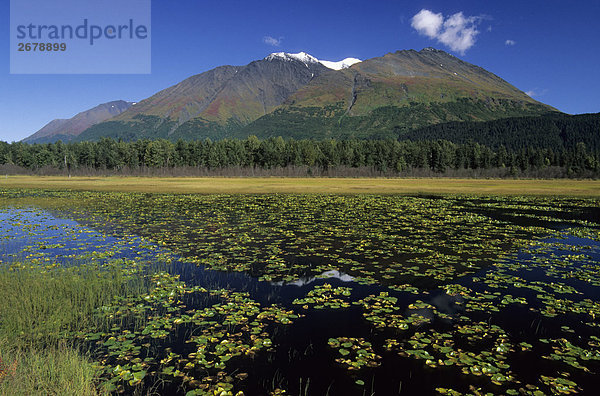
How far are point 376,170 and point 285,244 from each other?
457 feet

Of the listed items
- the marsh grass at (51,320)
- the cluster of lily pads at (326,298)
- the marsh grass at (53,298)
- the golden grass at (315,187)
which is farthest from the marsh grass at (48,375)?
the golden grass at (315,187)

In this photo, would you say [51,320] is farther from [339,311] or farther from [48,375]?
[339,311]

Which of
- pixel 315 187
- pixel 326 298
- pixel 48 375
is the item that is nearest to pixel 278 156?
pixel 315 187

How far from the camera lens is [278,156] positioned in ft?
468

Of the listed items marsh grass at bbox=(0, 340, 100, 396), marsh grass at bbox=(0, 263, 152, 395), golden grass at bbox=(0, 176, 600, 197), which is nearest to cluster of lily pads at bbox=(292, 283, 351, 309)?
marsh grass at bbox=(0, 263, 152, 395)

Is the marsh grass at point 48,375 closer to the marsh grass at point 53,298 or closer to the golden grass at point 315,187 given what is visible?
the marsh grass at point 53,298

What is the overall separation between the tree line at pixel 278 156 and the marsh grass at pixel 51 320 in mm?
132720

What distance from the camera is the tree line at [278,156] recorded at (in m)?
145

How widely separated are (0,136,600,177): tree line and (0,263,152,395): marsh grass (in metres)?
Result: 133

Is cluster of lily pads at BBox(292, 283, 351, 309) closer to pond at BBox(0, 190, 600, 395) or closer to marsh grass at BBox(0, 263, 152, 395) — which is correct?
pond at BBox(0, 190, 600, 395)

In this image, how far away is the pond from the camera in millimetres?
6715

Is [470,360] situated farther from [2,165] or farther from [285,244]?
[2,165]

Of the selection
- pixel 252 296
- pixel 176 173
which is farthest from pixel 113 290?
pixel 176 173

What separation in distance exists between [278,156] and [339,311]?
443 feet
